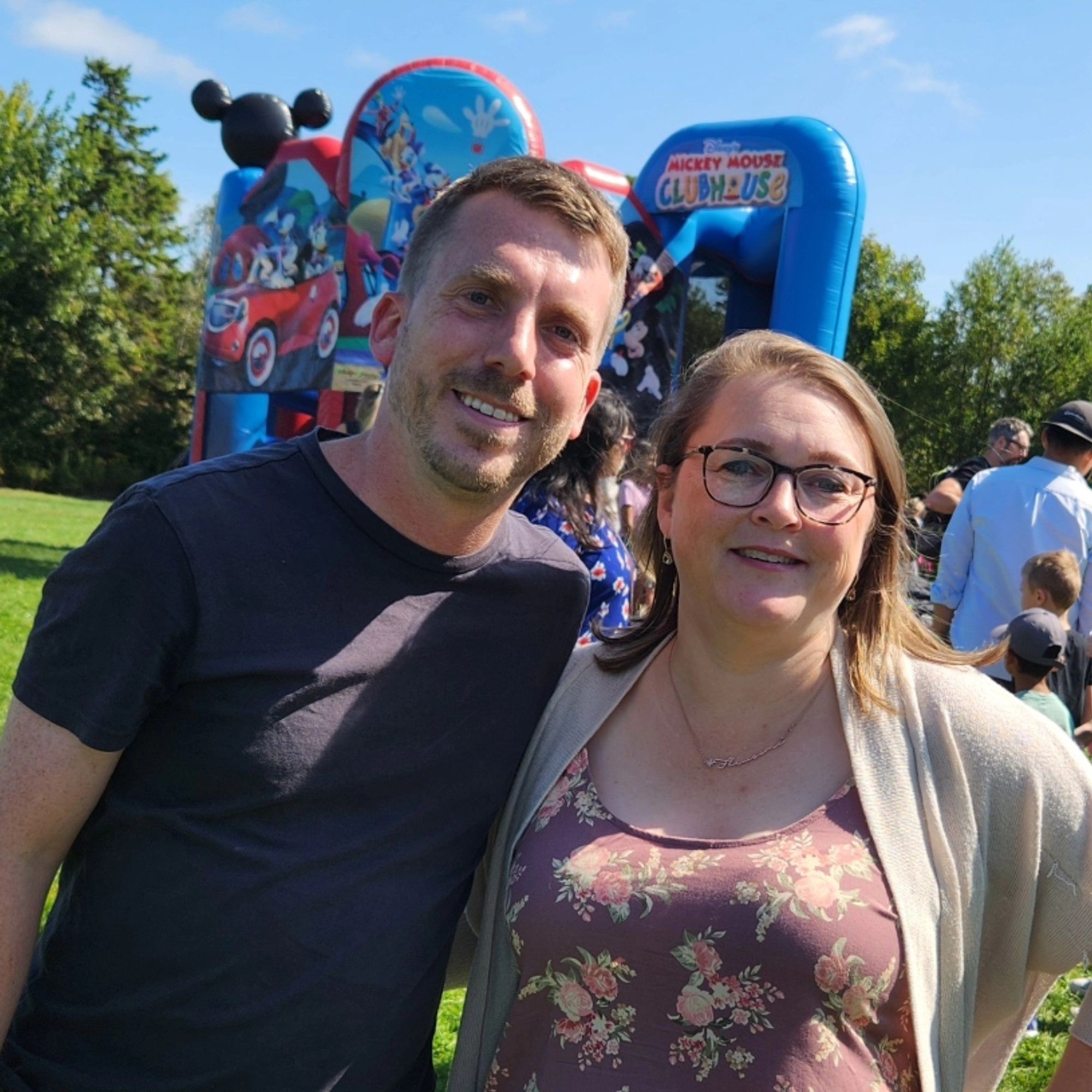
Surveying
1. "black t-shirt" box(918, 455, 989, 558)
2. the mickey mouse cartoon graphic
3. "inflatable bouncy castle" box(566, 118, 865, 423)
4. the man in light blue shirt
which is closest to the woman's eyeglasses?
the man in light blue shirt

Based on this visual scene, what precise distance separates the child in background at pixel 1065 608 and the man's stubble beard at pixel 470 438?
3.73m

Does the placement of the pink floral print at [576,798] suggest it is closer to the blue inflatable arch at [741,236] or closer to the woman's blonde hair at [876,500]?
the woman's blonde hair at [876,500]

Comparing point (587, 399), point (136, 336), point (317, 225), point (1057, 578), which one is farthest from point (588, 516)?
point (136, 336)

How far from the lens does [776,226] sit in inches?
424

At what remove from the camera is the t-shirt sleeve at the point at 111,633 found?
1.61m

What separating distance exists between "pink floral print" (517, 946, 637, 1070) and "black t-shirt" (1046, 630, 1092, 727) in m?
3.89

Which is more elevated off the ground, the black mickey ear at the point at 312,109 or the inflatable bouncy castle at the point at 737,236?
the black mickey ear at the point at 312,109

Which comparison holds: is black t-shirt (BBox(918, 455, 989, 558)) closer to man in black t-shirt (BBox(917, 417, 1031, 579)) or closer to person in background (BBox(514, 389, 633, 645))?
man in black t-shirt (BBox(917, 417, 1031, 579))

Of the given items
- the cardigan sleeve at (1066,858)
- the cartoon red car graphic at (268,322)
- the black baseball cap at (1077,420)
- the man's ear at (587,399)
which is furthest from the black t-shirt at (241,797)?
the cartoon red car graphic at (268,322)

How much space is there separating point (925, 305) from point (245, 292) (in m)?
24.1

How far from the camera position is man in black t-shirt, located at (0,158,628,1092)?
1.65 meters

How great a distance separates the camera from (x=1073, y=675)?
5.02 metres

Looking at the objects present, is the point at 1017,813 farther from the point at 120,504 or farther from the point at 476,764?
the point at 120,504

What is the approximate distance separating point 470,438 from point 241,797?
671 mm
